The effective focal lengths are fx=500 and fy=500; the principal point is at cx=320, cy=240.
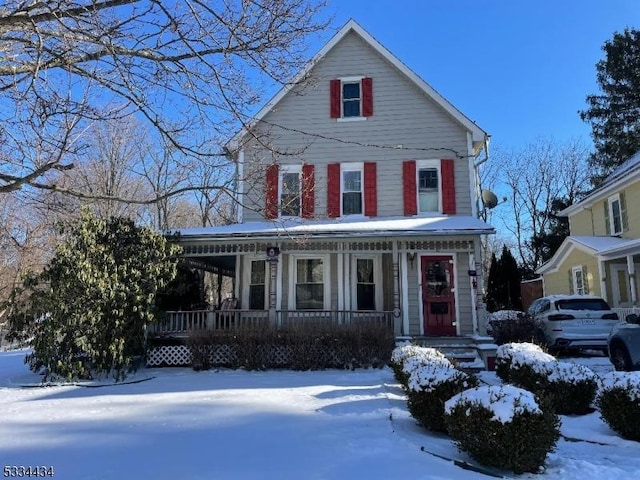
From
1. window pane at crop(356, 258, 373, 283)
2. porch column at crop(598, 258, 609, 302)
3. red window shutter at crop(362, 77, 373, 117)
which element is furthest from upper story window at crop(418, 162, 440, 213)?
porch column at crop(598, 258, 609, 302)

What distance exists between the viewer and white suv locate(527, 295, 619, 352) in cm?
1227

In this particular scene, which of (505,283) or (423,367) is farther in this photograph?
(505,283)

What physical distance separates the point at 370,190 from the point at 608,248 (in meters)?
8.68

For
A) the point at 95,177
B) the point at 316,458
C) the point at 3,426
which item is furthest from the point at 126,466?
the point at 95,177

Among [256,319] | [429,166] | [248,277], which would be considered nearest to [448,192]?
[429,166]

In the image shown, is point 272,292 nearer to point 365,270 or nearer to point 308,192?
point 365,270

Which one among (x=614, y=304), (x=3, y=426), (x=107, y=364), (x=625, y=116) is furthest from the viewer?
(x=625, y=116)

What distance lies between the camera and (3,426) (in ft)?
20.2

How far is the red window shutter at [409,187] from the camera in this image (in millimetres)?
14164

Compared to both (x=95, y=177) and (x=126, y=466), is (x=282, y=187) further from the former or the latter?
(x=95, y=177)

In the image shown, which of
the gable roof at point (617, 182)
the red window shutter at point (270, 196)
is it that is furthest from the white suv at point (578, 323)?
the red window shutter at point (270, 196)

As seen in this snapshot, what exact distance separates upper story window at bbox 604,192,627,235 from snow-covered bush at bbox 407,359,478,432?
15.8 m

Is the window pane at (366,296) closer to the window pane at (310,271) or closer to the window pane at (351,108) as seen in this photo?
the window pane at (310,271)

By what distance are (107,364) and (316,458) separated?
7.43m
